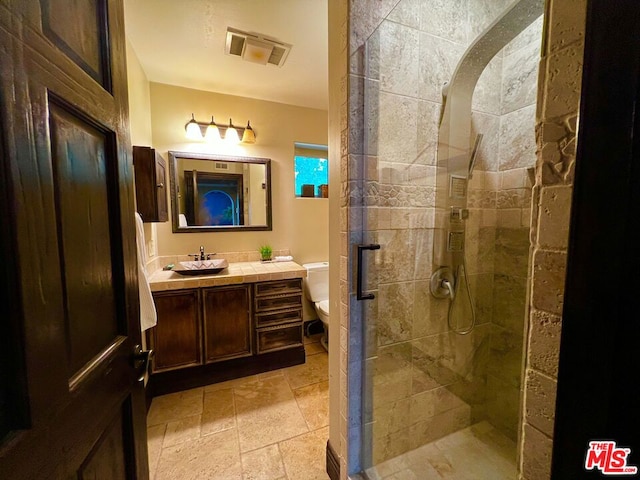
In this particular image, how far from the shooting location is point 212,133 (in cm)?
247

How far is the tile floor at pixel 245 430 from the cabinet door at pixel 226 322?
271 millimetres

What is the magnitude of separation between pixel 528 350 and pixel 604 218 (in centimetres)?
27

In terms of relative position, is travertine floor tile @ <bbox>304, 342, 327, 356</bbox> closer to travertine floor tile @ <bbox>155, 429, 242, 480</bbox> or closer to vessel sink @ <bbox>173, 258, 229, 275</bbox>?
travertine floor tile @ <bbox>155, 429, 242, 480</bbox>

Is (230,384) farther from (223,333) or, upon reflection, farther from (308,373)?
(308,373)

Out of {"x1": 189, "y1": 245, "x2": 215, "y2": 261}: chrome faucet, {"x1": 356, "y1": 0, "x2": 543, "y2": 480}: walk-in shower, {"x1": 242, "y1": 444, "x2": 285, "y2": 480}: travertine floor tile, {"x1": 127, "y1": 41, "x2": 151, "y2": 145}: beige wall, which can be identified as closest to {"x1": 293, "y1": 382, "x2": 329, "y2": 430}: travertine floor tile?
{"x1": 242, "y1": 444, "x2": 285, "y2": 480}: travertine floor tile

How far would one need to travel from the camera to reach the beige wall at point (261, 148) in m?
2.40

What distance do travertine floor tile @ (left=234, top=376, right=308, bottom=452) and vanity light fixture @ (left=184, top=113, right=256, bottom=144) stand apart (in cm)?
231

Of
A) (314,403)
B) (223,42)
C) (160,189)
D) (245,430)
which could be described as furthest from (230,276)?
(223,42)

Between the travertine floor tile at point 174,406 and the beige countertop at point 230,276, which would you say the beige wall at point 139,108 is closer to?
the beige countertop at point 230,276

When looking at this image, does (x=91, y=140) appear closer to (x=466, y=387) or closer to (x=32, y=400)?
(x=32, y=400)

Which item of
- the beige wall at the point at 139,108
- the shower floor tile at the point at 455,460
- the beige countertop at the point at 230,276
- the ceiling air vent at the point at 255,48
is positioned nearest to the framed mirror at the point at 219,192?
the beige wall at the point at 139,108

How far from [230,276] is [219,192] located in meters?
0.98

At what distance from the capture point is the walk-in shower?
1.21 metres

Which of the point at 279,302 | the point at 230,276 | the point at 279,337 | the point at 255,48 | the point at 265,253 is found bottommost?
the point at 279,337
